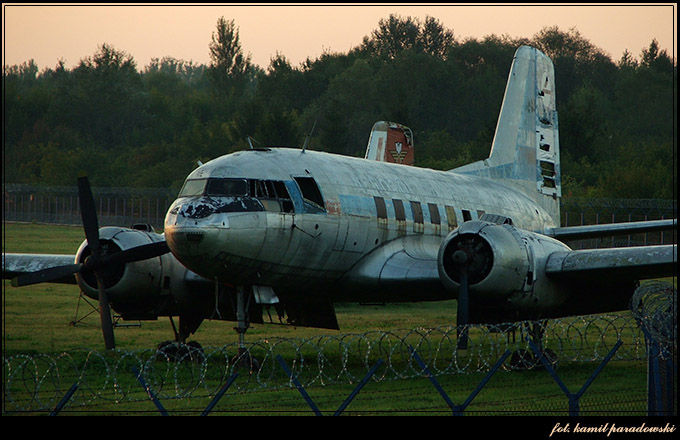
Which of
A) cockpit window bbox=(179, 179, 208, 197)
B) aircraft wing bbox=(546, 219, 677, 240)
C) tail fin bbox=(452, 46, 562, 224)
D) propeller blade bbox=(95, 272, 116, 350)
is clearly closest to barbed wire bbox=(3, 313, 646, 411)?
propeller blade bbox=(95, 272, 116, 350)

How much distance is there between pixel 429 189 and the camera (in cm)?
2108

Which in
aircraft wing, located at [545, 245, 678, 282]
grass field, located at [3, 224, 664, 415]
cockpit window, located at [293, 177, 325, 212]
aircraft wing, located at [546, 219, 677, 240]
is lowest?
grass field, located at [3, 224, 664, 415]

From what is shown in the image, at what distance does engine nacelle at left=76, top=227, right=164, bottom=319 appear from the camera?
18328 millimetres

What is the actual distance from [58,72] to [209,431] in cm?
8692

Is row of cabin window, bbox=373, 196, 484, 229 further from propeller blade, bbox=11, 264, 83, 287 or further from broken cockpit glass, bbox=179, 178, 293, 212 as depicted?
propeller blade, bbox=11, 264, 83, 287

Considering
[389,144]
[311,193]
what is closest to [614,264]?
[311,193]

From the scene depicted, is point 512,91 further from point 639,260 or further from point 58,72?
point 58,72

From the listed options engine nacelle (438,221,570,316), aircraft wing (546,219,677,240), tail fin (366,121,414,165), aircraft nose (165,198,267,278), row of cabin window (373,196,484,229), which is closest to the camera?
aircraft nose (165,198,267,278)

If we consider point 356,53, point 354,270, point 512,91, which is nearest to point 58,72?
point 356,53

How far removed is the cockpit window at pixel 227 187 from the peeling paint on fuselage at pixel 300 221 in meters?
0.15

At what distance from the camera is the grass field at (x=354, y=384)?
45.1 feet

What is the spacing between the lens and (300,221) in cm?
1705

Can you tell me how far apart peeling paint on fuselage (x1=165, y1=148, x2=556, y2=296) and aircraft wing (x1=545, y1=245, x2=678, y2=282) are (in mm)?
3291

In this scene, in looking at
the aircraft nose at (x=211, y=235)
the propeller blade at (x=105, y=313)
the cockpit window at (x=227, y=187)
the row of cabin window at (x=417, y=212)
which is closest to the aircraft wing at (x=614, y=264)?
the row of cabin window at (x=417, y=212)
